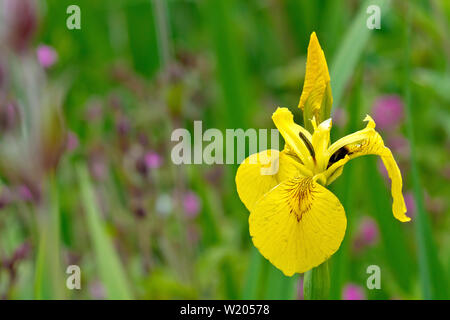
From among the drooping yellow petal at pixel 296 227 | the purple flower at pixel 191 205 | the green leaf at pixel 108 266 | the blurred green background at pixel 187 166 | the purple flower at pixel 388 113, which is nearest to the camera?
the drooping yellow petal at pixel 296 227

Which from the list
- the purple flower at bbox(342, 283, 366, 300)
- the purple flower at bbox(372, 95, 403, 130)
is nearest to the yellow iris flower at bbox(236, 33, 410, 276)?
the purple flower at bbox(342, 283, 366, 300)

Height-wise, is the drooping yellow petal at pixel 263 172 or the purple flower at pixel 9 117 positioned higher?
the purple flower at pixel 9 117

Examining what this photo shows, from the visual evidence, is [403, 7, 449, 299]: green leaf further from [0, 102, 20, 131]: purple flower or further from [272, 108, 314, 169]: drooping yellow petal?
[0, 102, 20, 131]: purple flower

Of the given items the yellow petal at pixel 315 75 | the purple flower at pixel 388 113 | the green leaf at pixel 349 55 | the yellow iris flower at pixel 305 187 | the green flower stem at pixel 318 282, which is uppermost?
the purple flower at pixel 388 113

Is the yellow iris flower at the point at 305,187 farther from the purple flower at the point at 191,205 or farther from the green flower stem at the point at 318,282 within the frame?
the purple flower at the point at 191,205

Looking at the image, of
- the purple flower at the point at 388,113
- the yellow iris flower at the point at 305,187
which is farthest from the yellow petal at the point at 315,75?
the purple flower at the point at 388,113

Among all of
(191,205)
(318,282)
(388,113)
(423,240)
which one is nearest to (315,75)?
(318,282)
